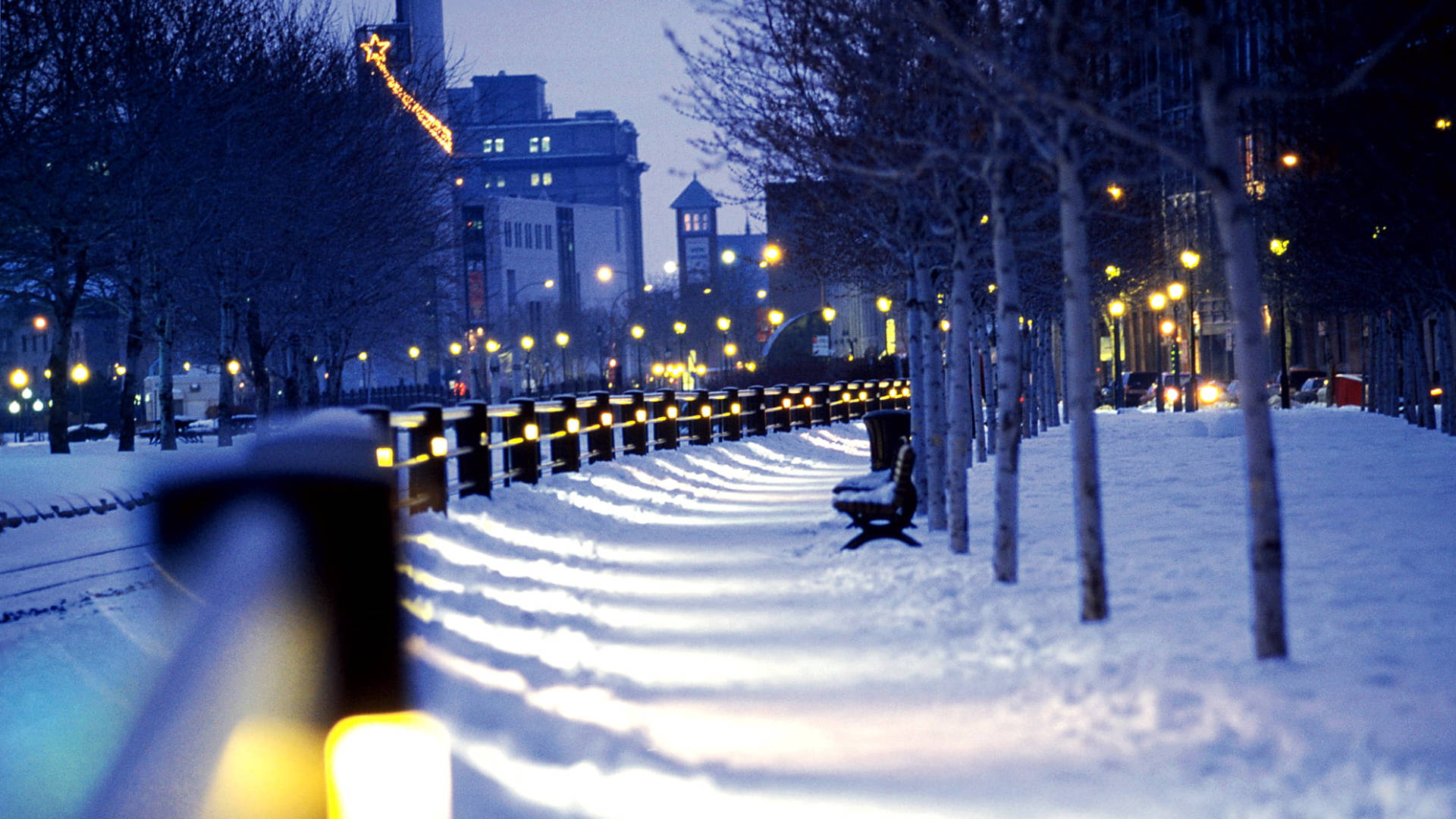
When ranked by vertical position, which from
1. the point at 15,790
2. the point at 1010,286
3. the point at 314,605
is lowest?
the point at 15,790

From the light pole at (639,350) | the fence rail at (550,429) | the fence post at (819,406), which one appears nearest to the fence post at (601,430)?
the fence rail at (550,429)

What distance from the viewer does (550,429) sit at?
24031 mm

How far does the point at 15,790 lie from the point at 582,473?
54.3 feet

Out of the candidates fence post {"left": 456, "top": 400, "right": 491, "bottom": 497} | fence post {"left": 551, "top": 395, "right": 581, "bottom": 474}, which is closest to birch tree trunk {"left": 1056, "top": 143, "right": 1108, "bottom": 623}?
fence post {"left": 456, "top": 400, "right": 491, "bottom": 497}

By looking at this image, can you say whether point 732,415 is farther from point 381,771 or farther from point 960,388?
point 381,771

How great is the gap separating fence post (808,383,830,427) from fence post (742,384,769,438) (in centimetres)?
794

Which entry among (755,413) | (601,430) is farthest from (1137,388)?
(601,430)

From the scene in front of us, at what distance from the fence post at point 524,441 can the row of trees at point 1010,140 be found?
4.22m

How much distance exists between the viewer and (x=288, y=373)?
53.5 metres

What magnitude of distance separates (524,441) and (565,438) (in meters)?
2.36

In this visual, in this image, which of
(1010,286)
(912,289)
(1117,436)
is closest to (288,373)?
(1117,436)

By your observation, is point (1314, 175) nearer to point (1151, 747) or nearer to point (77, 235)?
point (77, 235)

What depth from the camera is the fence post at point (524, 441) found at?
2138cm

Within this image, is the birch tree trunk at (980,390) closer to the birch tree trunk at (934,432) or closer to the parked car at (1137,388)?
the birch tree trunk at (934,432)
